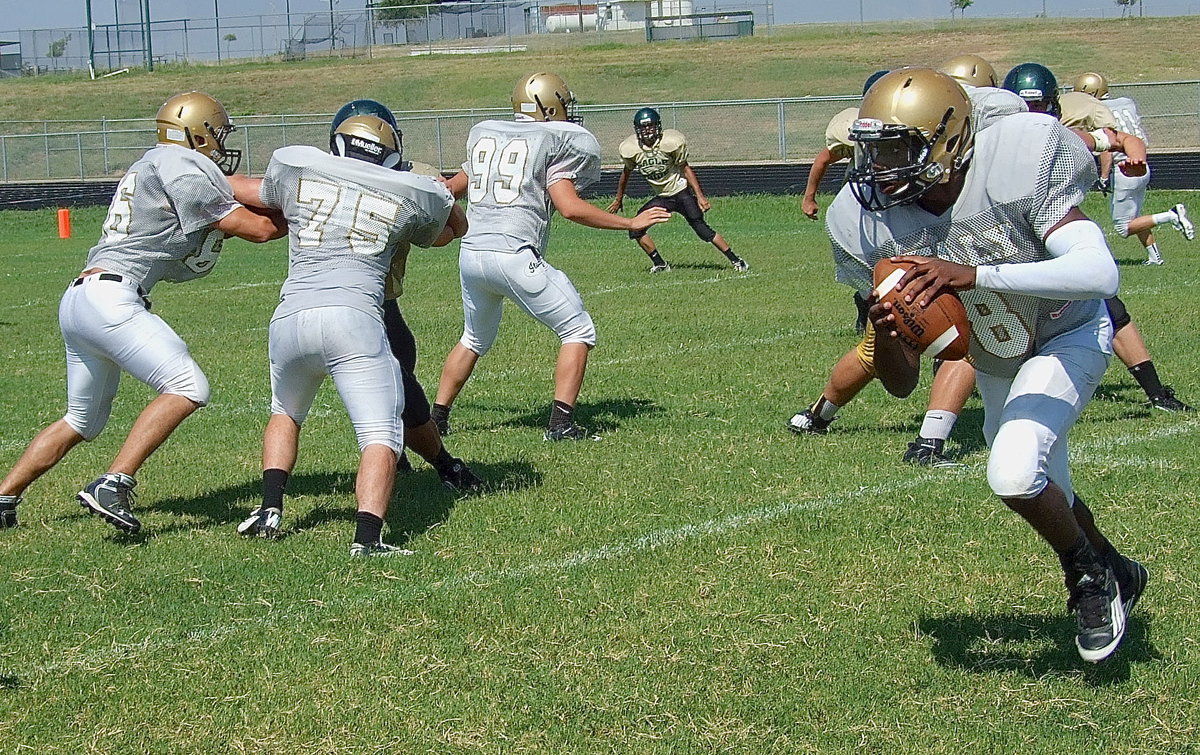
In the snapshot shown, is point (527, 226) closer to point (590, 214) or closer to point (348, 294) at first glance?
point (590, 214)

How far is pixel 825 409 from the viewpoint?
22.4 feet

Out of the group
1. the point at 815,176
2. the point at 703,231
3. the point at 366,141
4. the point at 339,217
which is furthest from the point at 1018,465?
the point at 703,231

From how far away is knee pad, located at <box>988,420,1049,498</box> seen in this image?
12.1ft

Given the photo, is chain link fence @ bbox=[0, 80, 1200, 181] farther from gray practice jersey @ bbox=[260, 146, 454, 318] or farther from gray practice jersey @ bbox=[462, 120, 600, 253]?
gray practice jersey @ bbox=[260, 146, 454, 318]

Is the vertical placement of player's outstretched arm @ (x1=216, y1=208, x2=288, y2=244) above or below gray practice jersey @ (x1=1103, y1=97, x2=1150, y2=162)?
below

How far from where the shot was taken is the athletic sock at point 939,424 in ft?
20.4

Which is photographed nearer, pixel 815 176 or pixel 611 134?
pixel 815 176

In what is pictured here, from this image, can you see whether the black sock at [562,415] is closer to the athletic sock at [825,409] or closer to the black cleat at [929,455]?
the athletic sock at [825,409]

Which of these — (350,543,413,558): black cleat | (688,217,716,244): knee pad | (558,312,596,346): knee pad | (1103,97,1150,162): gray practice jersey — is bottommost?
(350,543,413,558): black cleat

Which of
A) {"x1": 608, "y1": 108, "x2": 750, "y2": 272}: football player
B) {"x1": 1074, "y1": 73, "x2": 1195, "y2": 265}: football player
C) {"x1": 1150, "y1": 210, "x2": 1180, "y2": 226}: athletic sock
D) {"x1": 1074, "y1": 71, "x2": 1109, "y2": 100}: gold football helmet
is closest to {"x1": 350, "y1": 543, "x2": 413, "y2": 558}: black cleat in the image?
{"x1": 1150, "y1": 210, "x2": 1180, "y2": 226}: athletic sock

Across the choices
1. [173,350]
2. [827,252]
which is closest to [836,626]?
[173,350]

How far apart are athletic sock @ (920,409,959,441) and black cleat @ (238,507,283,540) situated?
111 inches

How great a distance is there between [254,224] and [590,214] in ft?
6.54

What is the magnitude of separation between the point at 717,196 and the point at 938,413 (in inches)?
685
